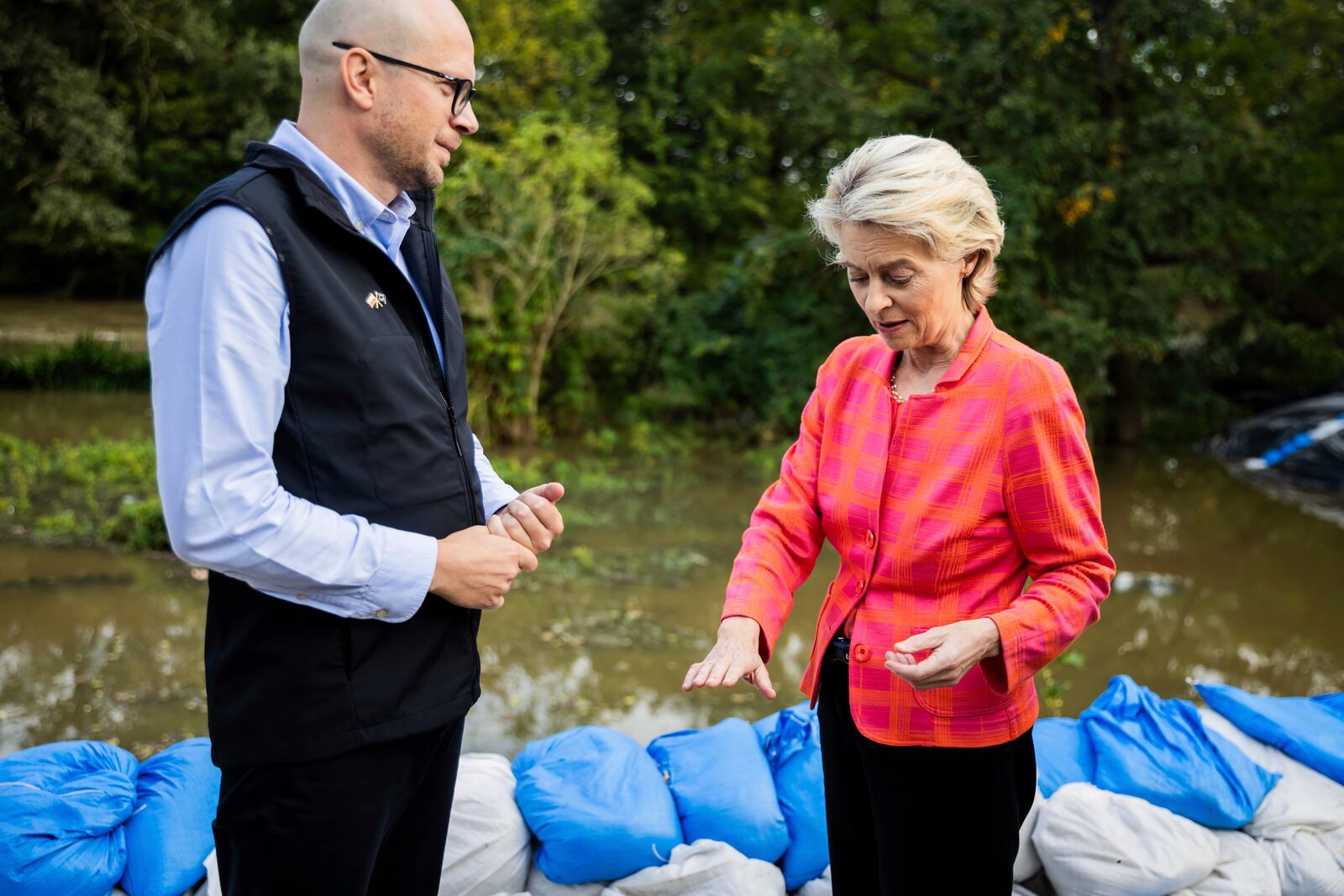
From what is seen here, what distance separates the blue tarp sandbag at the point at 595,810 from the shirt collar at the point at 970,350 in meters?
1.27

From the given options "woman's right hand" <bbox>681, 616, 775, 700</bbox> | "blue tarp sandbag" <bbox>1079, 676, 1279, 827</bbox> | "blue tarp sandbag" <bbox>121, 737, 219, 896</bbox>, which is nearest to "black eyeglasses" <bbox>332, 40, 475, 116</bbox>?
"woman's right hand" <bbox>681, 616, 775, 700</bbox>

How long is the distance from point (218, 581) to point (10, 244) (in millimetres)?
16954

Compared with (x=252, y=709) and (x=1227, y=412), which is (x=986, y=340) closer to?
(x=252, y=709)

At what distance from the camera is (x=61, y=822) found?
2.14 metres

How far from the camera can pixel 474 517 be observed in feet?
4.99

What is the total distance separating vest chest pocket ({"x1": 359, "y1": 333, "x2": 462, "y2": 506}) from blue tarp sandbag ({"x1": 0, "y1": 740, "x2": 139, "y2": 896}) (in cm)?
129

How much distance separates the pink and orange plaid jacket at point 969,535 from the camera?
1.45 metres

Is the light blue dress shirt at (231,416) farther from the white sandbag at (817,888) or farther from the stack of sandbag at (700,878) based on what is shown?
the white sandbag at (817,888)

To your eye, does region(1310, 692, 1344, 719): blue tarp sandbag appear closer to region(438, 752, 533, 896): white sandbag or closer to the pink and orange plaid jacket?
the pink and orange plaid jacket

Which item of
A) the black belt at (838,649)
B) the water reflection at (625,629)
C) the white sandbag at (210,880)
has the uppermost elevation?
the black belt at (838,649)

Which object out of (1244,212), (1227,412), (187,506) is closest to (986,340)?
(187,506)

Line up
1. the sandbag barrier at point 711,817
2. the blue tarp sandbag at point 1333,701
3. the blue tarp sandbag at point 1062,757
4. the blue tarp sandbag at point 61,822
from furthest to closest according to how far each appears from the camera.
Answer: the blue tarp sandbag at point 1333,701
the blue tarp sandbag at point 1062,757
the sandbag barrier at point 711,817
the blue tarp sandbag at point 61,822

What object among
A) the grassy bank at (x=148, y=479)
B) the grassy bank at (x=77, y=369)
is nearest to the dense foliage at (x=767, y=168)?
the grassy bank at (x=148, y=479)

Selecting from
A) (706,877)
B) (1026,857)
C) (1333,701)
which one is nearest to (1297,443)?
(1333,701)
